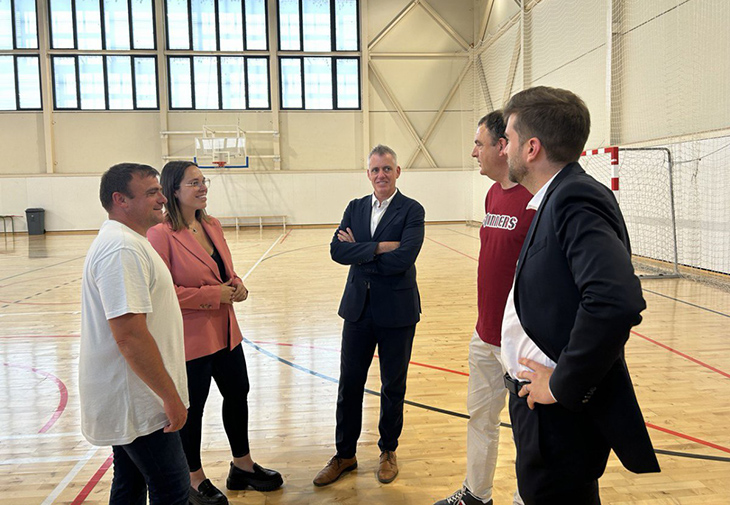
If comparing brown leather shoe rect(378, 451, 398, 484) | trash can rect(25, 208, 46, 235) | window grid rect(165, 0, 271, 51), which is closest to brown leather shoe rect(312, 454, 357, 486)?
brown leather shoe rect(378, 451, 398, 484)

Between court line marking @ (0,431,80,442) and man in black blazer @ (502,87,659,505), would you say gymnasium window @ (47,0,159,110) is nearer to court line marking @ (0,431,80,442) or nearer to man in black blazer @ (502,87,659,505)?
court line marking @ (0,431,80,442)

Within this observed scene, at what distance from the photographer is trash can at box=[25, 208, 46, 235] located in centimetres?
1846

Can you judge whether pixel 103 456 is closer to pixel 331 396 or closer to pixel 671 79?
pixel 331 396

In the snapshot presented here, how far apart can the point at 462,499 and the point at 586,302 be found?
1676mm

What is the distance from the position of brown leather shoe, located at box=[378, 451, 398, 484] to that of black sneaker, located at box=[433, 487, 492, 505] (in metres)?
0.38

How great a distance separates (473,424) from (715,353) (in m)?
3.61

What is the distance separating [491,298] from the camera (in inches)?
96.8

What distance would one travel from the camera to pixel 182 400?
2.06 metres

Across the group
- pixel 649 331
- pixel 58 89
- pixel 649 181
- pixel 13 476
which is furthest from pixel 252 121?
pixel 13 476

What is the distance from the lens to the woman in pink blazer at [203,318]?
2.71 meters

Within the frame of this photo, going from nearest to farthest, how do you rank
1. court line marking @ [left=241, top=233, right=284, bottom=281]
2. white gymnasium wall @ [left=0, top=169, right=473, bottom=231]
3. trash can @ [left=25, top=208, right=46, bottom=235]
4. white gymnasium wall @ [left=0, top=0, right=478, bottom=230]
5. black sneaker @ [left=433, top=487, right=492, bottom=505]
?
black sneaker @ [left=433, top=487, right=492, bottom=505] → court line marking @ [left=241, top=233, right=284, bottom=281] → trash can @ [left=25, top=208, right=46, bottom=235] → white gymnasium wall @ [left=0, top=0, right=478, bottom=230] → white gymnasium wall @ [left=0, top=169, right=473, bottom=231]

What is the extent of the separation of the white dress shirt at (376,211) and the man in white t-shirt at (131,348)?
1.46 m

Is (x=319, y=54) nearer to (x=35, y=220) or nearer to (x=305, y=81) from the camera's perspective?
(x=305, y=81)

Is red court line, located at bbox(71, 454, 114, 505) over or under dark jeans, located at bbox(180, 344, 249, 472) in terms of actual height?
under
